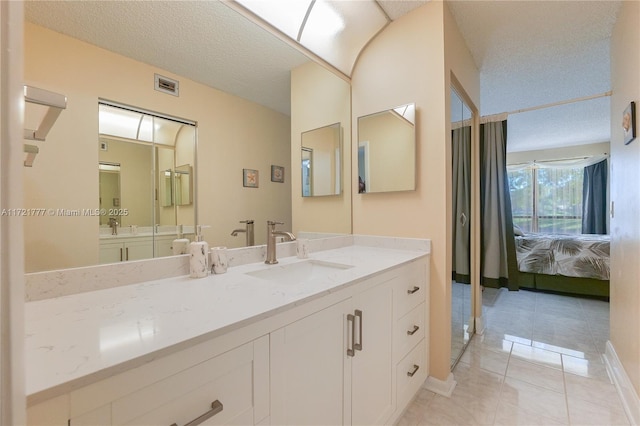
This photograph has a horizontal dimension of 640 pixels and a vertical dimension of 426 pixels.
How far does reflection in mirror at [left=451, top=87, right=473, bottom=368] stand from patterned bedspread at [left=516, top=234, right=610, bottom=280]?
1.90 meters

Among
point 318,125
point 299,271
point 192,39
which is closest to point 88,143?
point 192,39

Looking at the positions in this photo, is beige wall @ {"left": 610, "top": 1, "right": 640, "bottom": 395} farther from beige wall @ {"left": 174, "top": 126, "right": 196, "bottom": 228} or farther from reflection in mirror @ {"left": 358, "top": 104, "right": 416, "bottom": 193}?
beige wall @ {"left": 174, "top": 126, "right": 196, "bottom": 228}

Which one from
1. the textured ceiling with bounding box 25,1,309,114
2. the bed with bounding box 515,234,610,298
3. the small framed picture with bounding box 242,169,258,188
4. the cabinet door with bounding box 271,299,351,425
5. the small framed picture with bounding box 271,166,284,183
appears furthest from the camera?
the bed with bounding box 515,234,610,298

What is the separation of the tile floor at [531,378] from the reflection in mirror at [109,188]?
170 centimetres

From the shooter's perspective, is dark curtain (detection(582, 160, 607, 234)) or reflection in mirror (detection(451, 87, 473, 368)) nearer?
reflection in mirror (detection(451, 87, 473, 368))

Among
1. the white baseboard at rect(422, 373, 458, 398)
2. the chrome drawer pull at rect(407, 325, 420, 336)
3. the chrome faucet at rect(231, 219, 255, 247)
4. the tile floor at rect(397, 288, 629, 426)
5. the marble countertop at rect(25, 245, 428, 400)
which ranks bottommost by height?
the tile floor at rect(397, 288, 629, 426)

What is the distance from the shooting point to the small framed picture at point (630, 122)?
145cm

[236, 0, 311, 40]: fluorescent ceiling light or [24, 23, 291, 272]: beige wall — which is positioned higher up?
[236, 0, 311, 40]: fluorescent ceiling light

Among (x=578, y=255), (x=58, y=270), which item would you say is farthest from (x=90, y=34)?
(x=578, y=255)

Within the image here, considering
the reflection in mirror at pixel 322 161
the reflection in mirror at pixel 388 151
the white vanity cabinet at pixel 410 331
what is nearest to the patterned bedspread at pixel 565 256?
the white vanity cabinet at pixel 410 331

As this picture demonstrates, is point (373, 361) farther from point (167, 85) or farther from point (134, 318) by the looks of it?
point (167, 85)

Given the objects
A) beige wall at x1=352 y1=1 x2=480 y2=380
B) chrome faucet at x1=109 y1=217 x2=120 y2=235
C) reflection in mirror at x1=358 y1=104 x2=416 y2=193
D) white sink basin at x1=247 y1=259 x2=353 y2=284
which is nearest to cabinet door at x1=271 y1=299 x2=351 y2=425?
white sink basin at x1=247 y1=259 x2=353 y2=284

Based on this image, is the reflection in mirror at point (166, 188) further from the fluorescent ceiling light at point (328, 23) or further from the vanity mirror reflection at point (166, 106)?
the fluorescent ceiling light at point (328, 23)

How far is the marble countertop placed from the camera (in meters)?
0.49
